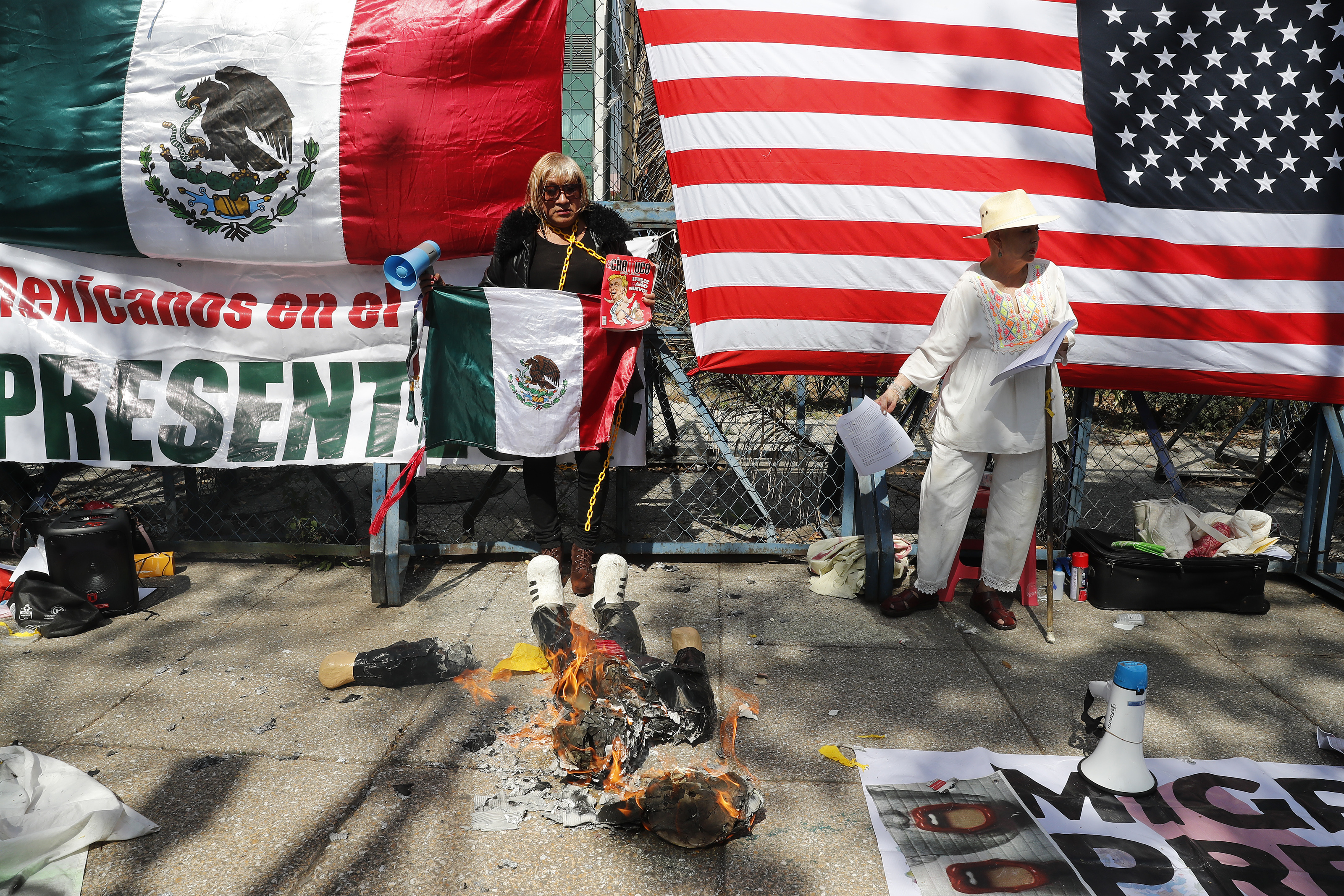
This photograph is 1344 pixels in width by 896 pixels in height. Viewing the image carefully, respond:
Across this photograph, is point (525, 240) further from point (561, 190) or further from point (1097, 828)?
point (1097, 828)

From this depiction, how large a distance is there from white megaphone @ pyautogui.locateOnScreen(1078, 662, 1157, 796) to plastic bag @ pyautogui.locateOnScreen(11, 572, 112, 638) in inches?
163

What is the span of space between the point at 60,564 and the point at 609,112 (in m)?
3.42

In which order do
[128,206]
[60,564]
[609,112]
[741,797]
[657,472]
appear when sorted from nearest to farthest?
[741,797], [60,564], [128,206], [609,112], [657,472]

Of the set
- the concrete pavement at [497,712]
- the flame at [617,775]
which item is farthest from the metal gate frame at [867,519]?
the flame at [617,775]

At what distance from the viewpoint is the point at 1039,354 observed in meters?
3.43

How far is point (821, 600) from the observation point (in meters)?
4.24

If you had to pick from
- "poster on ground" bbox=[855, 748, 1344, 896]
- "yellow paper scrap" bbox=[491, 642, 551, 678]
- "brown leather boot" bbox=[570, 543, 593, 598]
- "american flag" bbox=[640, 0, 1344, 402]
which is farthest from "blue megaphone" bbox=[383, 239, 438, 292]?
"poster on ground" bbox=[855, 748, 1344, 896]

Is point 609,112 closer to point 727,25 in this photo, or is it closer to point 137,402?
point 727,25

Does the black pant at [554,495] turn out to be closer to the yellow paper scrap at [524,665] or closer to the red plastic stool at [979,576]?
the yellow paper scrap at [524,665]

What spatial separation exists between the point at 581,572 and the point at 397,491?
988 mm

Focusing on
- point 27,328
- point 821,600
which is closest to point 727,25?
point 821,600

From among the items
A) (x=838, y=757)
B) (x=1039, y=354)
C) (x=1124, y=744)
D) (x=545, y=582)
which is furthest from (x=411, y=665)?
(x=1039, y=354)

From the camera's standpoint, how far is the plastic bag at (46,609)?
3689 mm

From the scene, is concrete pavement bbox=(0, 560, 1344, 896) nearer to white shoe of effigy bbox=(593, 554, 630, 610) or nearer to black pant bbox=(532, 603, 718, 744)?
black pant bbox=(532, 603, 718, 744)
